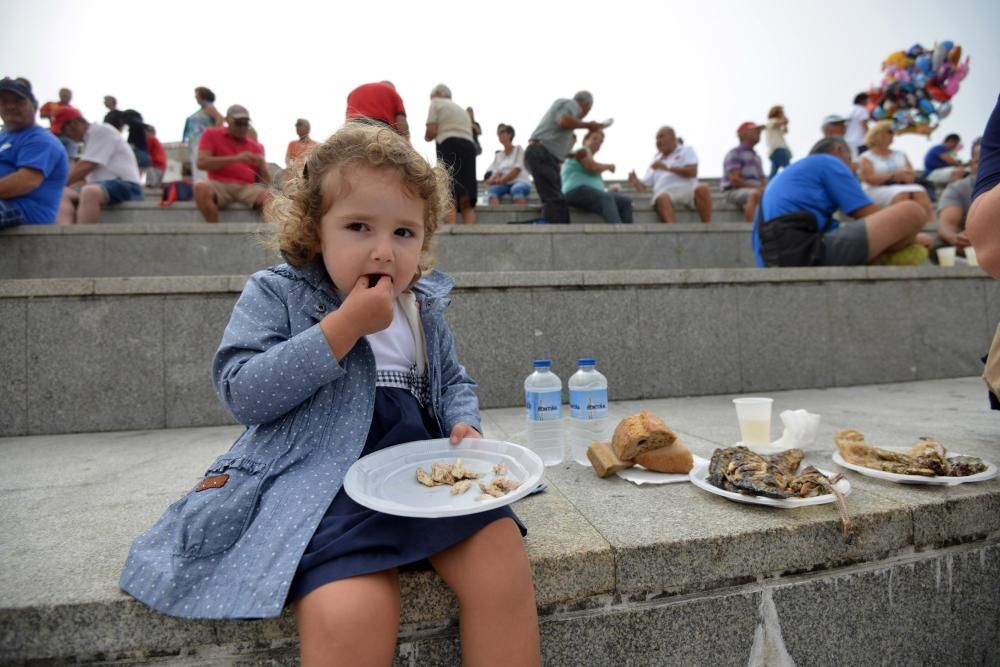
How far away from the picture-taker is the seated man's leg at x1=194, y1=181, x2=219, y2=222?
577cm

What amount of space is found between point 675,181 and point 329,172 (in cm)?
722

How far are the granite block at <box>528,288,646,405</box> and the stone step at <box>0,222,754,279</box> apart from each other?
1699mm

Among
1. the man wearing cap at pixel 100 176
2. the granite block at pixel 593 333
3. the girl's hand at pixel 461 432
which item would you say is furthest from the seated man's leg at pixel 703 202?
the man wearing cap at pixel 100 176

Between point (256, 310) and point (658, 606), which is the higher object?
point (256, 310)

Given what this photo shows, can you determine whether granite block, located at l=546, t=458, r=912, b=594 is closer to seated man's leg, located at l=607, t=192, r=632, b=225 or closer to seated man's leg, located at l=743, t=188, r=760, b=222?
seated man's leg, located at l=607, t=192, r=632, b=225

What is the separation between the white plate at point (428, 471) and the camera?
1.08 metres

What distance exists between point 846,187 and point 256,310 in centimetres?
508

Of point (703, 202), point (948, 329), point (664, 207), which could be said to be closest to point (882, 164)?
point (703, 202)

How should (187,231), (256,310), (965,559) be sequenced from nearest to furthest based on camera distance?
(256,310) < (965,559) < (187,231)

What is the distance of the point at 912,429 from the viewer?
2617 millimetres

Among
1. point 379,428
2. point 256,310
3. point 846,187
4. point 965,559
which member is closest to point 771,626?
point 965,559

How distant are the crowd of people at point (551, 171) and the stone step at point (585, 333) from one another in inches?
24.9

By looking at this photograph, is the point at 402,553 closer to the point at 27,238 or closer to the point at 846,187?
the point at 846,187

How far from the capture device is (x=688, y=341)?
3.89 metres
